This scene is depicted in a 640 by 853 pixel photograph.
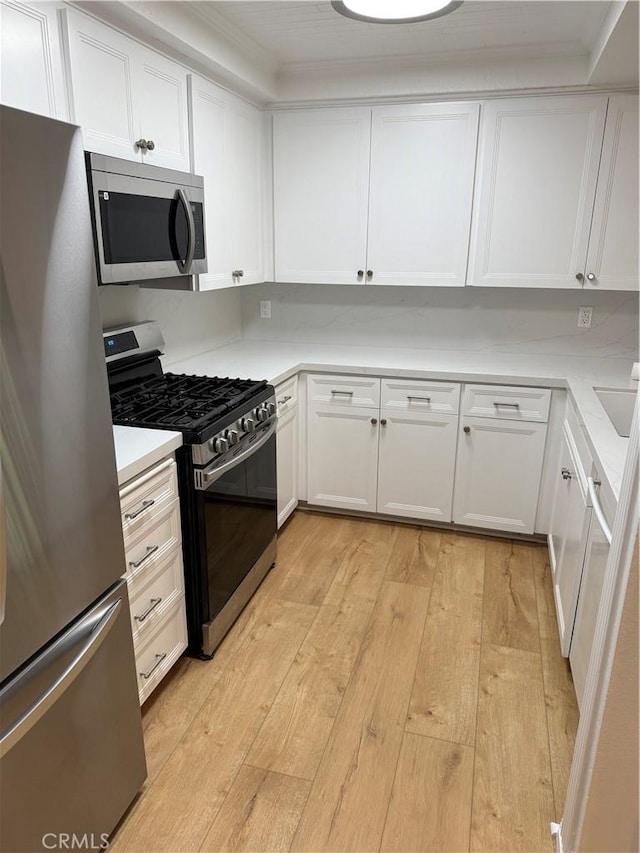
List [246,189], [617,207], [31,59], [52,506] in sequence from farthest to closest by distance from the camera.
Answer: [246,189]
[617,207]
[31,59]
[52,506]

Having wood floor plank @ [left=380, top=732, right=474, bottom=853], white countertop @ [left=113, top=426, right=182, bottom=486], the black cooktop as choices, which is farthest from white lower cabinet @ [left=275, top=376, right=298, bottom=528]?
wood floor plank @ [left=380, top=732, right=474, bottom=853]

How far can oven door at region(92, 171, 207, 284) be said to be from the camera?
1.87 metres

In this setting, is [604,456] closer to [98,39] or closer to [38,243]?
[38,243]

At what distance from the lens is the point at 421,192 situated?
3.04 meters

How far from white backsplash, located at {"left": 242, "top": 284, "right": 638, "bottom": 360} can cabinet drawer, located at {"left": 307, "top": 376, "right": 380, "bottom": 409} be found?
0.56 meters

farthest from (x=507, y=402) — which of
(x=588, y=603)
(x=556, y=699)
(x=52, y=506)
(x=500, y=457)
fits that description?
(x=52, y=506)

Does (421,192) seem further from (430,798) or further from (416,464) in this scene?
(430,798)

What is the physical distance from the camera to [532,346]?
Answer: 3.36m

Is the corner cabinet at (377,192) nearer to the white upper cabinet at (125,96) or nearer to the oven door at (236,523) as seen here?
the white upper cabinet at (125,96)

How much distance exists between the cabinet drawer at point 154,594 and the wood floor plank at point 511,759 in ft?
3.67

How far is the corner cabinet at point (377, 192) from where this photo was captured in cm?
296

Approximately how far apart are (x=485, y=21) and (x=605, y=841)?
2.85 meters

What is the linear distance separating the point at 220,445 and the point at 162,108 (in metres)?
1.32

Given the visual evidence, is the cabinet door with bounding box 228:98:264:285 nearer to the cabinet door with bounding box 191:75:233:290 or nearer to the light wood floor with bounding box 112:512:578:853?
the cabinet door with bounding box 191:75:233:290
